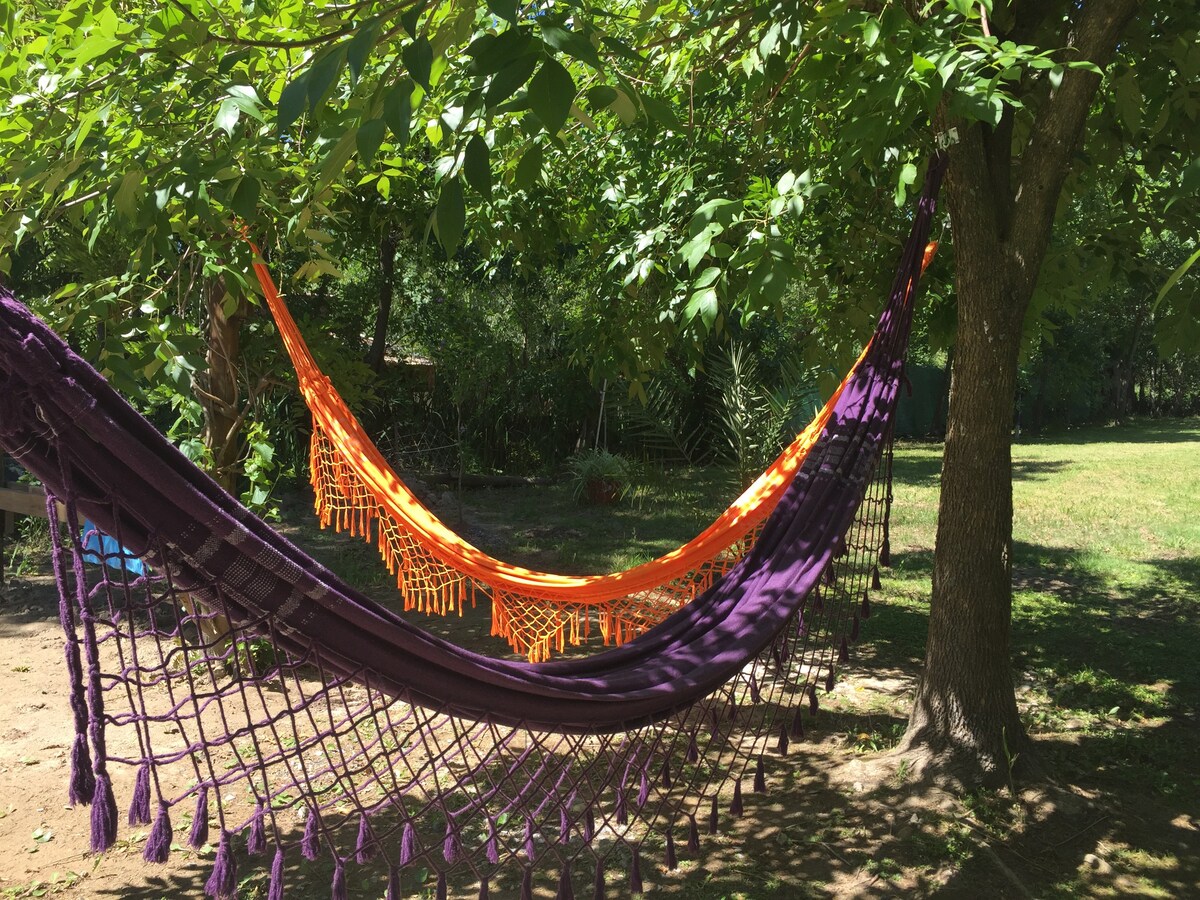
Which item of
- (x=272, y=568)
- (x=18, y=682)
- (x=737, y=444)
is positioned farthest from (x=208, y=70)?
(x=737, y=444)

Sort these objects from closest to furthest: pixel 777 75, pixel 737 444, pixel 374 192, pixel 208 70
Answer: pixel 208 70, pixel 777 75, pixel 374 192, pixel 737 444

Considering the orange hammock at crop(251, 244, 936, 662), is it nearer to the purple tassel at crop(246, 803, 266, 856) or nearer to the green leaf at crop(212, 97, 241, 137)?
the purple tassel at crop(246, 803, 266, 856)

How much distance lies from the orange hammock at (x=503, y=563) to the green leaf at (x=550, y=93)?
161cm

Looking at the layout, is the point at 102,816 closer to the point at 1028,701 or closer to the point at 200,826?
the point at 200,826

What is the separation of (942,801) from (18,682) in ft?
10.2

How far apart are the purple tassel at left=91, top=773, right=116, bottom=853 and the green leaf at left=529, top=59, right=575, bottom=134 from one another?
0.88m

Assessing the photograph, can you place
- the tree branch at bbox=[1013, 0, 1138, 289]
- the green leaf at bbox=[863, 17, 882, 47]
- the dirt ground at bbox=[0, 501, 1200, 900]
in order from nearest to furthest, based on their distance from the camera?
the green leaf at bbox=[863, 17, 882, 47], the dirt ground at bbox=[0, 501, 1200, 900], the tree branch at bbox=[1013, 0, 1138, 289]

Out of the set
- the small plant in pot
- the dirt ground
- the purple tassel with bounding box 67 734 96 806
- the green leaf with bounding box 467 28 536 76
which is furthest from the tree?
the small plant in pot

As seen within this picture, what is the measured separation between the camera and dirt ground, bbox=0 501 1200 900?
2.16m

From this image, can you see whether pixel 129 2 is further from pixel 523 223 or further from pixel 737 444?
pixel 737 444

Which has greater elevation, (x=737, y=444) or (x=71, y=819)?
(x=737, y=444)

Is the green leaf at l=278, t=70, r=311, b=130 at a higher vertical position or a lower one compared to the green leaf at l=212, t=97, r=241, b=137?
lower

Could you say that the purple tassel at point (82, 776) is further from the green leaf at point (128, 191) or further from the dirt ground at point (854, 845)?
the dirt ground at point (854, 845)

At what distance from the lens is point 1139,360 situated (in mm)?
17359
